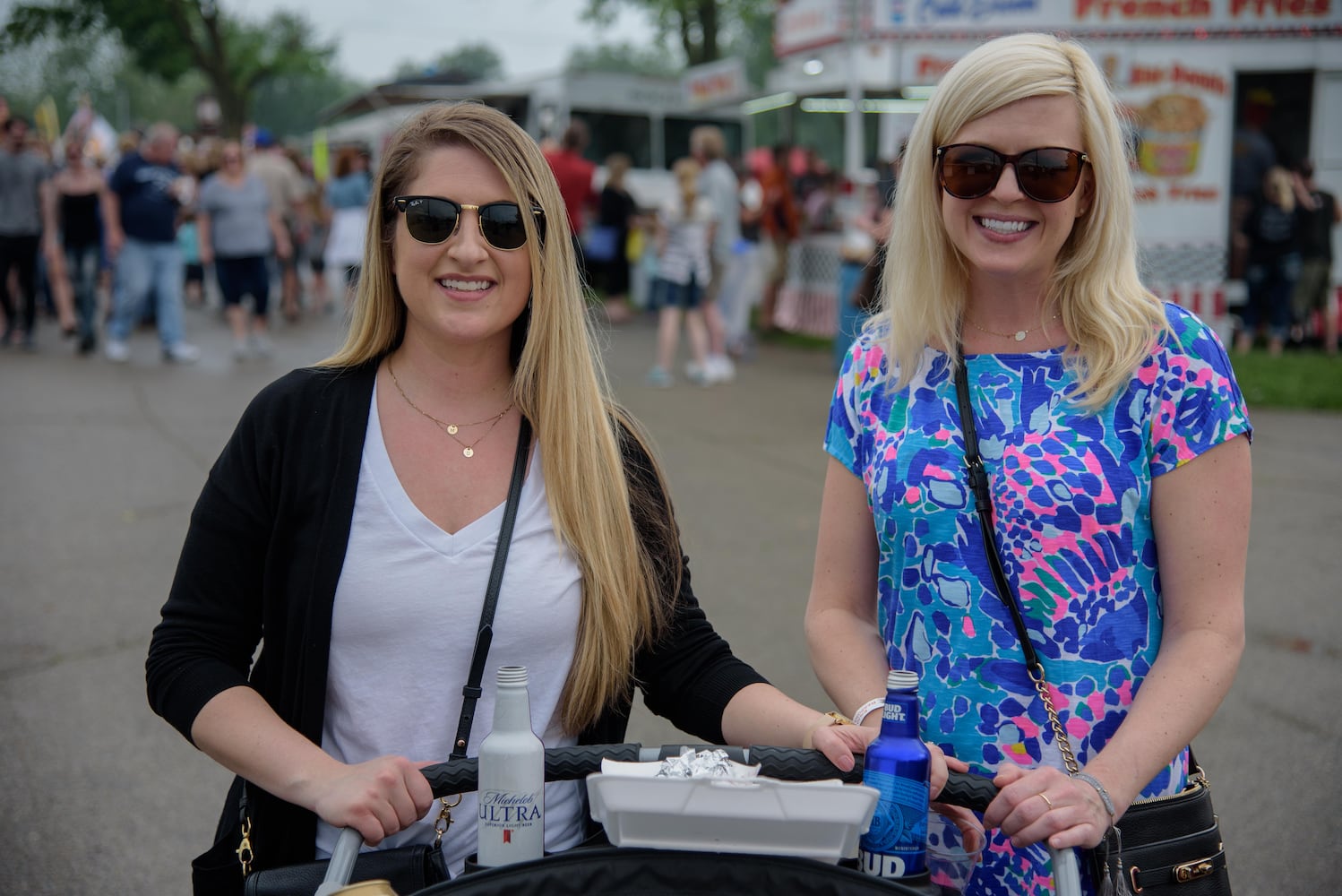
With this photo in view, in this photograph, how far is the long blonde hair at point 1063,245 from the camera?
2.04 metres

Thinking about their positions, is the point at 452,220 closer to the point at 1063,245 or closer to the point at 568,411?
the point at 568,411

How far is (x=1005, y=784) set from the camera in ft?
5.62

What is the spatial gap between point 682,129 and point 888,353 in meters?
23.5

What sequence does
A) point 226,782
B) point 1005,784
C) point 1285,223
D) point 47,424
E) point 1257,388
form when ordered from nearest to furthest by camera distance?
point 1005,784 → point 226,782 → point 47,424 → point 1257,388 → point 1285,223

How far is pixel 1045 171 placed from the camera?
2.04 m

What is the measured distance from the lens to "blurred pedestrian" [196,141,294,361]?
42.2ft

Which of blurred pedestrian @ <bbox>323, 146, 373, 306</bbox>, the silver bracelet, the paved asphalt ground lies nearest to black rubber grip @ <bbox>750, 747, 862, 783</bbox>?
the silver bracelet

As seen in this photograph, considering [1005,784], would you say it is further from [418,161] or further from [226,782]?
[226,782]

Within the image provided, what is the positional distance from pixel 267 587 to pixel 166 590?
444 centimetres

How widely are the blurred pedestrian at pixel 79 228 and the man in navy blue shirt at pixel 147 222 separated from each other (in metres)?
0.77

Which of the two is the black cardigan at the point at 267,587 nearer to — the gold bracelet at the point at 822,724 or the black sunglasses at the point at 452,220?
the black sunglasses at the point at 452,220

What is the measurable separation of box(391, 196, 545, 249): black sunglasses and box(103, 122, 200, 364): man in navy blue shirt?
11721 mm

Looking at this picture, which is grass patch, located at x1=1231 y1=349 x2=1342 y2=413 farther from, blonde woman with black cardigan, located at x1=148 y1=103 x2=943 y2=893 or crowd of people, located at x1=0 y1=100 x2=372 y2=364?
blonde woman with black cardigan, located at x1=148 y1=103 x2=943 y2=893

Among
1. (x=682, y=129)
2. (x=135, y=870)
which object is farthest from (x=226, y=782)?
(x=682, y=129)
